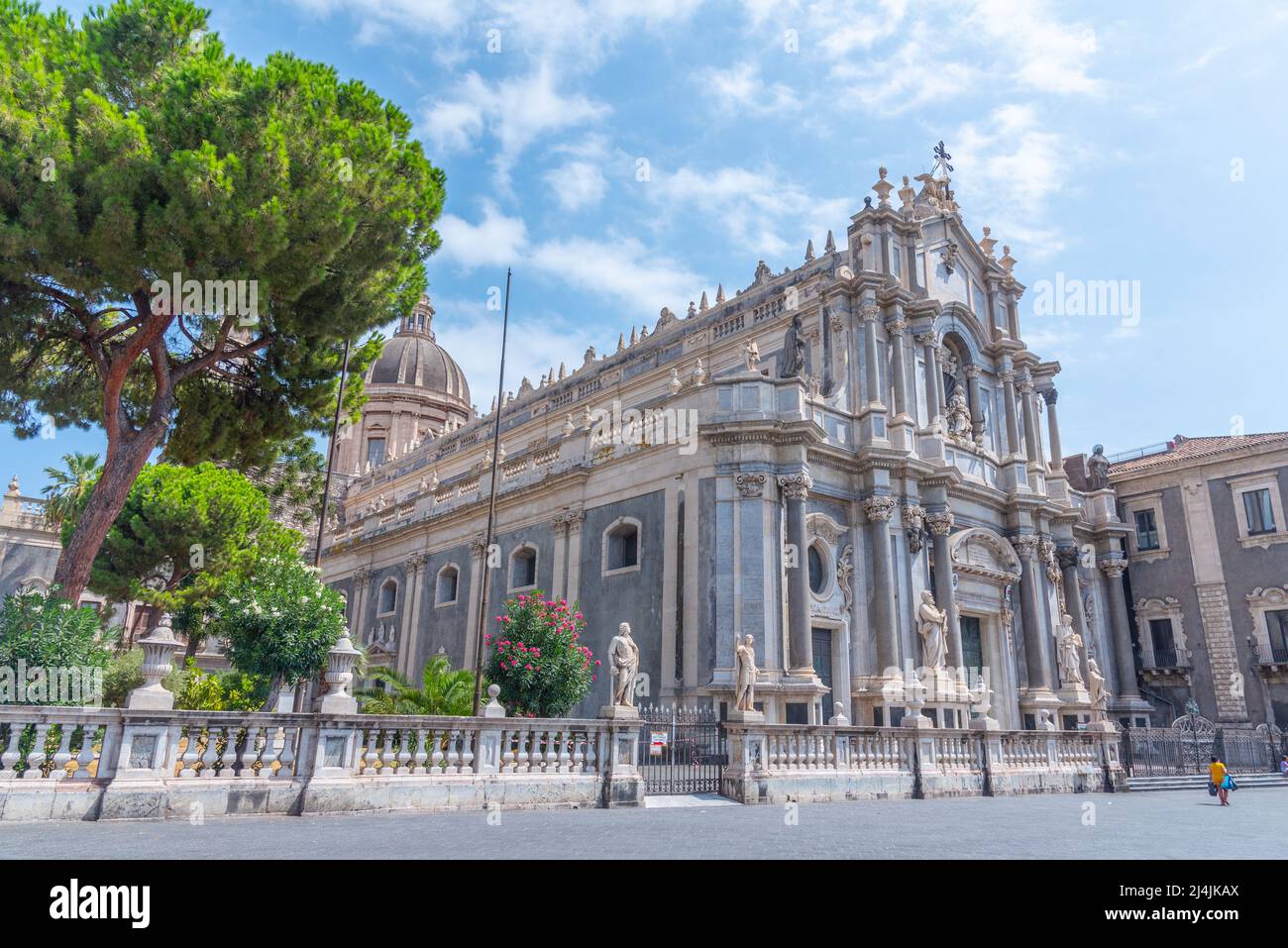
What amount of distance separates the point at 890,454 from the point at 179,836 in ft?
66.6

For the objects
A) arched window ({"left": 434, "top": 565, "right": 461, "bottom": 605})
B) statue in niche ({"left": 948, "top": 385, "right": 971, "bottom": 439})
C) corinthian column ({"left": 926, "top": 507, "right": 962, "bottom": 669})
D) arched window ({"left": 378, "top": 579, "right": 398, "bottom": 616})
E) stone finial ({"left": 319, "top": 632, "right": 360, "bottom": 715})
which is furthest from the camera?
arched window ({"left": 378, "top": 579, "right": 398, "bottom": 616})

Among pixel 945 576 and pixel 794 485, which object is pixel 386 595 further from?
pixel 945 576

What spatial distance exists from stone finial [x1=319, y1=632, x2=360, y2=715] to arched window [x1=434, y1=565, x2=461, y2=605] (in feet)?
60.4

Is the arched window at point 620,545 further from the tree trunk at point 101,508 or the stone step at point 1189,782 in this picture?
the stone step at point 1189,782

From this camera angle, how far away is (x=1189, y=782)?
22953 millimetres

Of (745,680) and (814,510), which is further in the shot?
(814,510)

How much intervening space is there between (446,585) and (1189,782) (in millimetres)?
23418

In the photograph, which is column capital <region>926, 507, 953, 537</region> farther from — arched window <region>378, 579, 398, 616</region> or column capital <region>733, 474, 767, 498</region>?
arched window <region>378, 579, 398, 616</region>

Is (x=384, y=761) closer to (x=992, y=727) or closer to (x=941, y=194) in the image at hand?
(x=992, y=727)

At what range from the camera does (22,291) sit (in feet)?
48.8

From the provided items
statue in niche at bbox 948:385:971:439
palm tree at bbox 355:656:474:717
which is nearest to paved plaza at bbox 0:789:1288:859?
palm tree at bbox 355:656:474:717

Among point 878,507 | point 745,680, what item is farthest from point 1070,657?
point 745,680

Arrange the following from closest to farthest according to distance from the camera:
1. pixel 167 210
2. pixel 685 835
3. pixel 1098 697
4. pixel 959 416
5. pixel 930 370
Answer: pixel 685 835 → pixel 167 210 → pixel 1098 697 → pixel 930 370 → pixel 959 416

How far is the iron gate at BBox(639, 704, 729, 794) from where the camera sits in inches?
606
